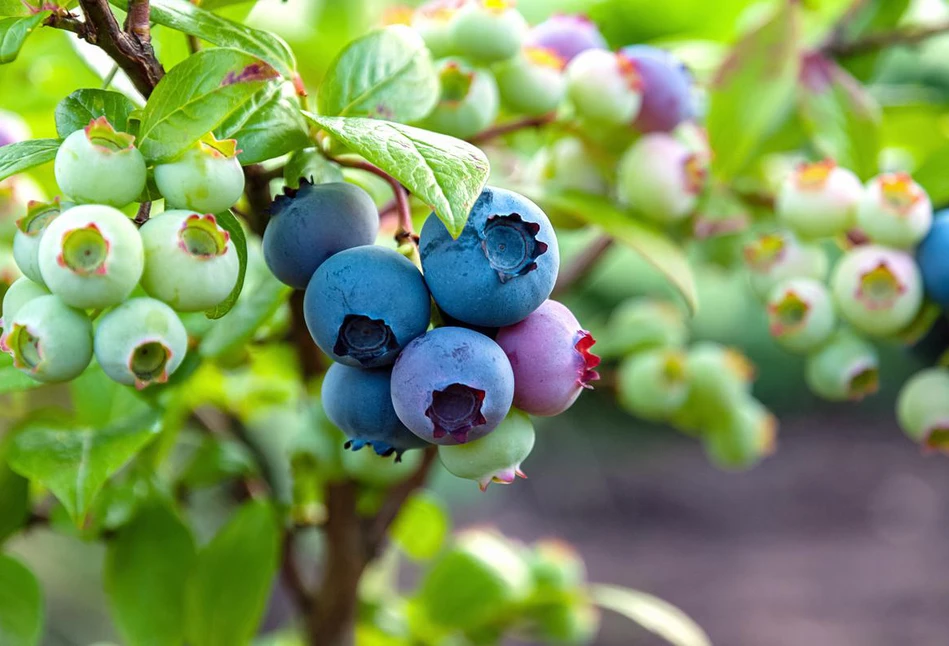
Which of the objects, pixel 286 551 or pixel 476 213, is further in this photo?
pixel 286 551

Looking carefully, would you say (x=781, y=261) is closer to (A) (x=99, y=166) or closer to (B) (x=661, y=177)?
(B) (x=661, y=177)

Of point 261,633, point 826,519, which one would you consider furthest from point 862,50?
point 826,519

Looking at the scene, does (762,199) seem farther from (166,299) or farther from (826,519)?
(826,519)

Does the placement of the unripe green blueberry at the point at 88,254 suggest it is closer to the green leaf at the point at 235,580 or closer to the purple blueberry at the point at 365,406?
the purple blueberry at the point at 365,406

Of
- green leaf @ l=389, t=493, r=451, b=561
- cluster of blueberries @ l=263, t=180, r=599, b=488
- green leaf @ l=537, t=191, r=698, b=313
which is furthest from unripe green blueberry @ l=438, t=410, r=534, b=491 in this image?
green leaf @ l=389, t=493, r=451, b=561

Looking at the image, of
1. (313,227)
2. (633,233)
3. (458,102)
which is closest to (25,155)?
(313,227)

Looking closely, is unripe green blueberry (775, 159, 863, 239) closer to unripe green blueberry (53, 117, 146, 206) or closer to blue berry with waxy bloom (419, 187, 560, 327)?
blue berry with waxy bloom (419, 187, 560, 327)
